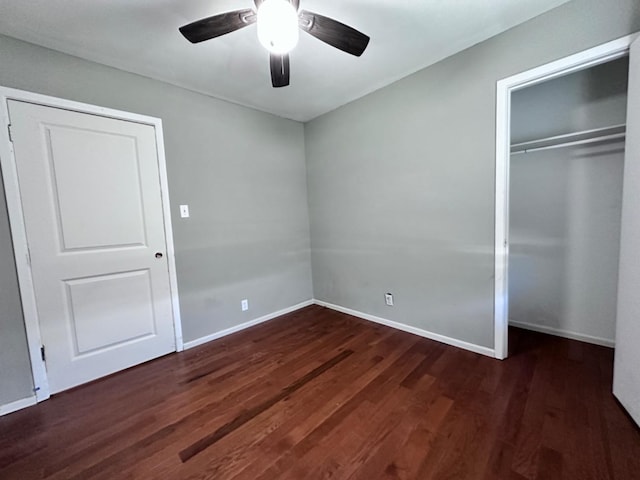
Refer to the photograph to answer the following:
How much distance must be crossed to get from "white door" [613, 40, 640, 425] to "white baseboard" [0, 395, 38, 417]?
357 centimetres

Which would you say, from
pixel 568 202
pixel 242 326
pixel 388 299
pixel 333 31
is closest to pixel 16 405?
pixel 242 326

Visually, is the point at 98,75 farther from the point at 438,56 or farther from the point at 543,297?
the point at 543,297

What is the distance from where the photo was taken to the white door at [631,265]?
130 cm

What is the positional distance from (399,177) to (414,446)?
202 centimetres

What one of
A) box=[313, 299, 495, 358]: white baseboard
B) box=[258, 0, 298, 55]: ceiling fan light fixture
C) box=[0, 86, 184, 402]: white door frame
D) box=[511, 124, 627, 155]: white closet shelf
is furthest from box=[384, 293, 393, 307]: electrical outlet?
box=[0, 86, 184, 402]: white door frame

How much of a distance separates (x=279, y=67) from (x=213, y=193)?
142cm

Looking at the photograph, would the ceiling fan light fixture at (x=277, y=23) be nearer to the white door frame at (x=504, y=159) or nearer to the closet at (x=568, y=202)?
the white door frame at (x=504, y=159)

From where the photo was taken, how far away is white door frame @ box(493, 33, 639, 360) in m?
1.60

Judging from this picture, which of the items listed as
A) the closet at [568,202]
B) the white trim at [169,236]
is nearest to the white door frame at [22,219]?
the white trim at [169,236]

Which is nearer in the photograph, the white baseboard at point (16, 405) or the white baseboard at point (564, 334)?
the white baseboard at point (16, 405)

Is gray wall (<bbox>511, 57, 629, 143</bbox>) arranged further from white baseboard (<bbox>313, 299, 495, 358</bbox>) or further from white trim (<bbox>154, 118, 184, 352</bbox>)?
white trim (<bbox>154, 118, 184, 352</bbox>)

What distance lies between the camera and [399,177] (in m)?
2.45

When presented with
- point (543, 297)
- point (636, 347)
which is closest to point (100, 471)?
Answer: point (636, 347)

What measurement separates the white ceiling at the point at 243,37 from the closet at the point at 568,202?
88 centimetres
